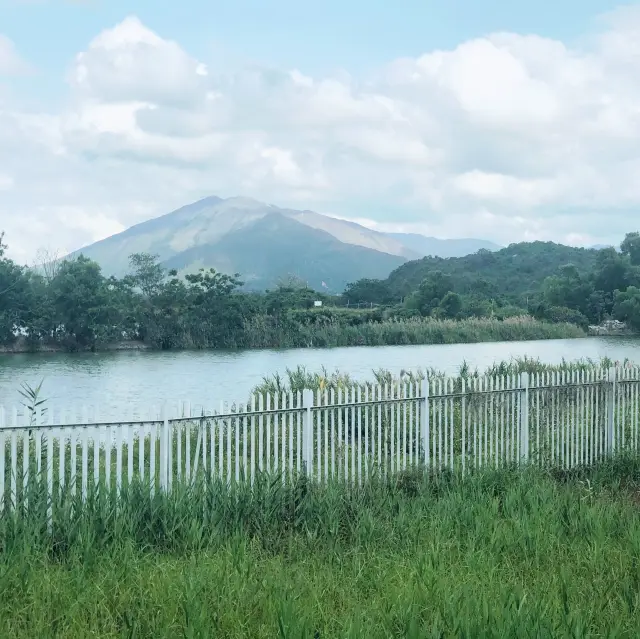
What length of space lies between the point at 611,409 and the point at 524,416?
6.38ft

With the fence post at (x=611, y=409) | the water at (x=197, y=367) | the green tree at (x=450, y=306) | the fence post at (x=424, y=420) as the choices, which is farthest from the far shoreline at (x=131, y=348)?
the fence post at (x=424, y=420)

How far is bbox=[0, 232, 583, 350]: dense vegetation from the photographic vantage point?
1953 inches

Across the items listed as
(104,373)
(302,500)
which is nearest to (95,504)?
(302,500)

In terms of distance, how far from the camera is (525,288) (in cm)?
9331

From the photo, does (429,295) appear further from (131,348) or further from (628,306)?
(131,348)

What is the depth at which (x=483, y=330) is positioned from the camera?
182 feet

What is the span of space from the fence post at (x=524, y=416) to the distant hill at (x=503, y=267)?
7495 cm

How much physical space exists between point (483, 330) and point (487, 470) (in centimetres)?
A: 4612

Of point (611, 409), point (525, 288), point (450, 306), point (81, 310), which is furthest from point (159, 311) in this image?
point (525, 288)

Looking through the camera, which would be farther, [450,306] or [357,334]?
[450,306]

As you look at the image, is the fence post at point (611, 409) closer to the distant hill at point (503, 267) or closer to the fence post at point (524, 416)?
the fence post at point (524, 416)

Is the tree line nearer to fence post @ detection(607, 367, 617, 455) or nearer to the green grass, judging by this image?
fence post @ detection(607, 367, 617, 455)

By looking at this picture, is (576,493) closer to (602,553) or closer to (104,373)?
(602,553)

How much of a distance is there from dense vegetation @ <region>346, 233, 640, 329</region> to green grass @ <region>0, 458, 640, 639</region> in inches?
2236
